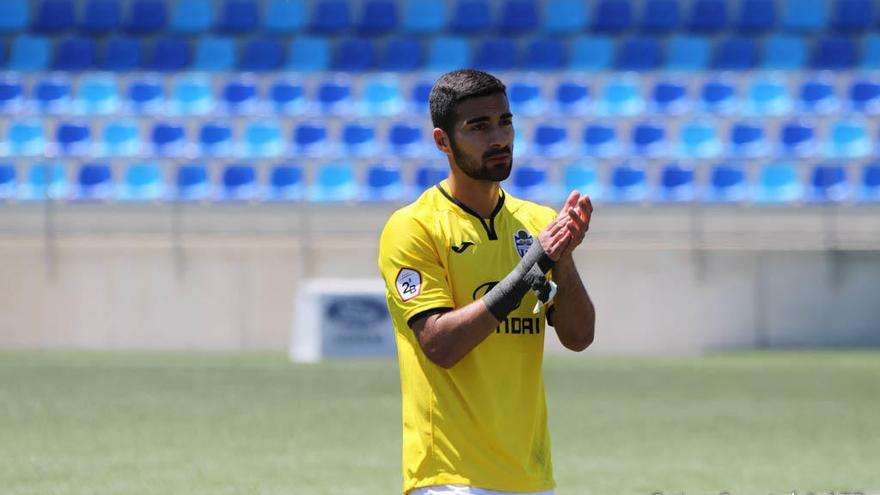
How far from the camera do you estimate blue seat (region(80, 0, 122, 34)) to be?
2302 centimetres

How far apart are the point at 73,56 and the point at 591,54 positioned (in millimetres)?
7949

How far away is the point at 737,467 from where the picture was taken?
933 cm

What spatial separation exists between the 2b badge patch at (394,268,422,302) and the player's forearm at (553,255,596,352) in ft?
1.05

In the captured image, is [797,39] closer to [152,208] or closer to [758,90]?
[758,90]

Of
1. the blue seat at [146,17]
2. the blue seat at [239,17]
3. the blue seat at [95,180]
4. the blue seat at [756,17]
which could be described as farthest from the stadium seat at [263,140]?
the blue seat at [756,17]

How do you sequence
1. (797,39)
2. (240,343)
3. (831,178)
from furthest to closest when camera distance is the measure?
(797,39), (831,178), (240,343)

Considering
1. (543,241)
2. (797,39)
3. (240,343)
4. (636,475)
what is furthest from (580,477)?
(797,39)

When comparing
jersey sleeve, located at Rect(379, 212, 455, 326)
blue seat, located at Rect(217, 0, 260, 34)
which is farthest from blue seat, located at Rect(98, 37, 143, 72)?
jersey sleeve, located at Rect(379, 212, 455, 326)

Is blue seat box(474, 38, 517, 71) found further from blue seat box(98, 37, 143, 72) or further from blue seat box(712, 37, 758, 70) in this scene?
blue seat box(98, 37, 143, 72)

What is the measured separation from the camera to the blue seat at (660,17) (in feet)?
75.2

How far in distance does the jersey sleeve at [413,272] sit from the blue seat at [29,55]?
19947 millimetres

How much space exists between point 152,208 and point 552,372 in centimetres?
553

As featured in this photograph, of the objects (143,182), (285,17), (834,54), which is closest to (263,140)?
(143,182)

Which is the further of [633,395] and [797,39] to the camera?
[797,39]
